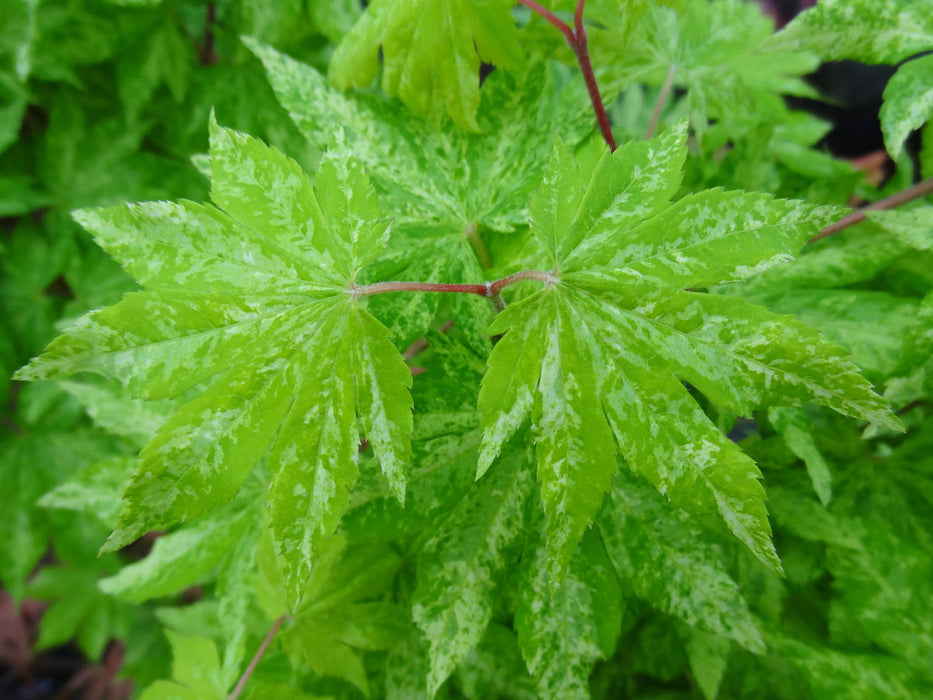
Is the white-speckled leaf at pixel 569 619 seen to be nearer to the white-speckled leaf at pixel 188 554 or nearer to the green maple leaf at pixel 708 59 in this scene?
the white-speckled leaf at pixel 188 554

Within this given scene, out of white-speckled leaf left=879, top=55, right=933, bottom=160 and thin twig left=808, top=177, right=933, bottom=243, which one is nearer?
white-speckled leaf left=879, top=55, right=933, bottom=160

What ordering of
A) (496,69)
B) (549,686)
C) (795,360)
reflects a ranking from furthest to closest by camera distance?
(496,69), (549,686), (795,360)

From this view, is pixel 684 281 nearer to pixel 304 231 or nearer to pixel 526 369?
pixel 526 369

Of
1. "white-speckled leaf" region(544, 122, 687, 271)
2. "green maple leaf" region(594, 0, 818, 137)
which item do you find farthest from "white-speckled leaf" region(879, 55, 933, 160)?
"white-speckled leaf" region(544, 122, 687, 271)

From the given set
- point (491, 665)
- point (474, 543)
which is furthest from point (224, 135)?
point (491, 665)

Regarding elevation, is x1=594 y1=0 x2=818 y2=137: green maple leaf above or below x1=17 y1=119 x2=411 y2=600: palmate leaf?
above

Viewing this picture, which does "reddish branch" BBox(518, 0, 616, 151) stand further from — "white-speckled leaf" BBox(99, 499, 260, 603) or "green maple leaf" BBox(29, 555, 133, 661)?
"green maple leaf" BBox(29, 555, 133, 661)

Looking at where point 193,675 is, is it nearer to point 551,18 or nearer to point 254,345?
point 254,345

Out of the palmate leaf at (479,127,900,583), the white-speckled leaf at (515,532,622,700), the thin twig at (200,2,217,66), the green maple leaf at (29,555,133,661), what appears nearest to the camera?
the palmate leaf at (479,127,900,583)
